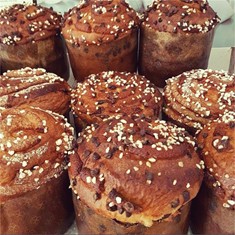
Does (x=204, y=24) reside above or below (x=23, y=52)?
above

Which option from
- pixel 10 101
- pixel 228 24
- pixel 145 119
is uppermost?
pixel 145 119

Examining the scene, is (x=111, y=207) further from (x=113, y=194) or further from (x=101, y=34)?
(x=101, y=34)

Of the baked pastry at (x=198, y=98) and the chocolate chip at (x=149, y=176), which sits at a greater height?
the chocolate chip at (x=149, y=176)

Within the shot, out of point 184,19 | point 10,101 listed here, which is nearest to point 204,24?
point 184,19

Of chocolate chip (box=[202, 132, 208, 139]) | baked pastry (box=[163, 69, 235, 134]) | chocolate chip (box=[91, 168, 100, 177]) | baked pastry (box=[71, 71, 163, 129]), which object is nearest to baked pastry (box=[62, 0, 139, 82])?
baked pastry (box=[71, 71, 163, 129])

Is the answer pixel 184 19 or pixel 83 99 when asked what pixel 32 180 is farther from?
pixel 184 19

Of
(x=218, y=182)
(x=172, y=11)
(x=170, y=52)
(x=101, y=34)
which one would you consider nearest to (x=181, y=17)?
(x=172, y=11)

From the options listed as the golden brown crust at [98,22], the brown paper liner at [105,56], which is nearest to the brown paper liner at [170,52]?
the brown paper liner at [105,56]

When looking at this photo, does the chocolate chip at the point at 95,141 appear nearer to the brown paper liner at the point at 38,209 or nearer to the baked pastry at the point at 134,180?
the baked pastry at the point at 134,180
